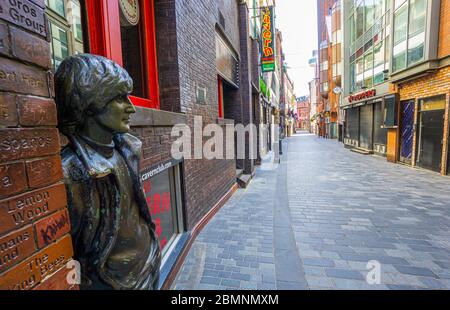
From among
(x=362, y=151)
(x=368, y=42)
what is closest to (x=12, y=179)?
(x=362, y=151)

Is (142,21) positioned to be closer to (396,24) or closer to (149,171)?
(149,171)

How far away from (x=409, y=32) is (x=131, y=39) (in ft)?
38.9

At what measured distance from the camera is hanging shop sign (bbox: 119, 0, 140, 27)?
276 centimetres

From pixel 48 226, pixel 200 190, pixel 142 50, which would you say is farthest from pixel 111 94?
pixel 200 190

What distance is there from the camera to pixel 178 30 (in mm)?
3611

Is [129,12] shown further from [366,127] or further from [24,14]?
[366,127]

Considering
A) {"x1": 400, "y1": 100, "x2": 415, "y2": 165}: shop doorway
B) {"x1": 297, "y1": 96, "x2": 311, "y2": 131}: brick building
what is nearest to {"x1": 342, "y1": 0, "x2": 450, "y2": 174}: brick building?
{"x1": 400, "y1": 100, "x2": 415, "y2": 165}: shop doorway

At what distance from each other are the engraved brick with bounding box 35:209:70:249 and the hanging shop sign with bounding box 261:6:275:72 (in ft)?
39.4

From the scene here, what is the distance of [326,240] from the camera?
4074mm

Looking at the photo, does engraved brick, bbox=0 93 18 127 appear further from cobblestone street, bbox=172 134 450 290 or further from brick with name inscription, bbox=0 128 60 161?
cobblestone street, bbox=172 134 450 290

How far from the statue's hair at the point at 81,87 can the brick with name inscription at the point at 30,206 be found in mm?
419

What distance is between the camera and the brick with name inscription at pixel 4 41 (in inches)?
30.3

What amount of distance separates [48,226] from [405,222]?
574 cm

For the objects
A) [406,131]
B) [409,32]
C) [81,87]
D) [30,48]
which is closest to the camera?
[30,48]
